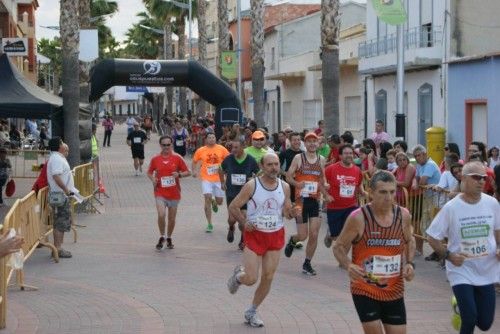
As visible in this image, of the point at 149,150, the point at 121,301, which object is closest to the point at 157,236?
the point at 121,301

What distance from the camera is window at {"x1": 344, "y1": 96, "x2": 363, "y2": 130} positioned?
40531 mm

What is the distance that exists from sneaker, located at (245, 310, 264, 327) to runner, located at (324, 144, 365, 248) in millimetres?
3390

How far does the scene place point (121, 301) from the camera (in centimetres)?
1055

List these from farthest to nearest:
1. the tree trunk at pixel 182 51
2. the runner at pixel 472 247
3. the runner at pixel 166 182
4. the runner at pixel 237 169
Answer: the tree trunk at pixel 182 51
the runner at pixel 166 182
the runner at pixel 237 169
the runner at pixel 472 247

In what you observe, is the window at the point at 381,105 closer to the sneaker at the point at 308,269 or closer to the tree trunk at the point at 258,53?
the tree trunk at the point at 258,53

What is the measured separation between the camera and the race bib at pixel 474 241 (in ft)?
24.5

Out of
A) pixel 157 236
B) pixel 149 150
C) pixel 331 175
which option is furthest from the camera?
pixel 149 150

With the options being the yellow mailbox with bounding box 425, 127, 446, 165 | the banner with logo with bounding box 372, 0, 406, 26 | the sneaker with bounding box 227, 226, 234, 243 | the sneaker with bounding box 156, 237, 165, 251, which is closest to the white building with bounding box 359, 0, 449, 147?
the yellow mailbox with bounding box 425, 127, 446, 165

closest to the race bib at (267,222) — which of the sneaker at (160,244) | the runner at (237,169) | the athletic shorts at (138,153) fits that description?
the runner at (237,169)

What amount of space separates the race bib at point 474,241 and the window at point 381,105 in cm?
2830

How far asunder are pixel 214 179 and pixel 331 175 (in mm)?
4472

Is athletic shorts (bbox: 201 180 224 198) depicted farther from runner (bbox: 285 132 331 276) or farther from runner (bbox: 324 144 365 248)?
runner (bbox: 324 144 365 248)

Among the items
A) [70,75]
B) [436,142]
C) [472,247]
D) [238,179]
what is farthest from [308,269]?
[436,142]

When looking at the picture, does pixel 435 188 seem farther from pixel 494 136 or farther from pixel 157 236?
pixel 494 136
